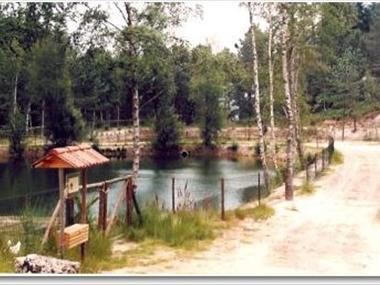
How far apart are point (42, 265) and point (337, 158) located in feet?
45.6

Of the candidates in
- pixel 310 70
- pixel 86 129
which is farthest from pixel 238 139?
pixel 86 129

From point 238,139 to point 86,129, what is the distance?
5.41 m

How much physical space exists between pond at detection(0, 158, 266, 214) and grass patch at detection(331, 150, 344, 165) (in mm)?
1952

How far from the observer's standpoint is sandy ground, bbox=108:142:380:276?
23.3ft

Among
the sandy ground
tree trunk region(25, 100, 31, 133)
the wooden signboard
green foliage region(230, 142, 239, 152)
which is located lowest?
the sandy ground

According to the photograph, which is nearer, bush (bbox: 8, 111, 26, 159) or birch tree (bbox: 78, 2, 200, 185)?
birch tree (bbox: 78, 2, 200, 185)

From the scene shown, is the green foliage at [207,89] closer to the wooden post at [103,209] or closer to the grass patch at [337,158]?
the grass patch at [337,158]

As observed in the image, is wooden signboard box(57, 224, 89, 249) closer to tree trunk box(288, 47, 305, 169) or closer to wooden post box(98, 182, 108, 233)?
wooden post box(98, 182, 108, 233)

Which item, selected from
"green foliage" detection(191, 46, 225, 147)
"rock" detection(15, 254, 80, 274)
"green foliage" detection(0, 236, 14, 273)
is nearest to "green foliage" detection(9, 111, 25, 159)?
"green foliage" detection(191, 46, 225, 147)

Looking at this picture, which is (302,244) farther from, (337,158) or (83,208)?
(337,158)

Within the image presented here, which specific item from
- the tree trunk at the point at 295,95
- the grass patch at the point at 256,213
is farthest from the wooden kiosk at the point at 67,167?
the tree trunk at the point at 295,95

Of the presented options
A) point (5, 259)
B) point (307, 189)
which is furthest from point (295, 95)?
point (5, 259)

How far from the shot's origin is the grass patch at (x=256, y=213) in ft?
32.6

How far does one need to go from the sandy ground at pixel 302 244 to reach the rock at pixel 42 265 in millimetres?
585
